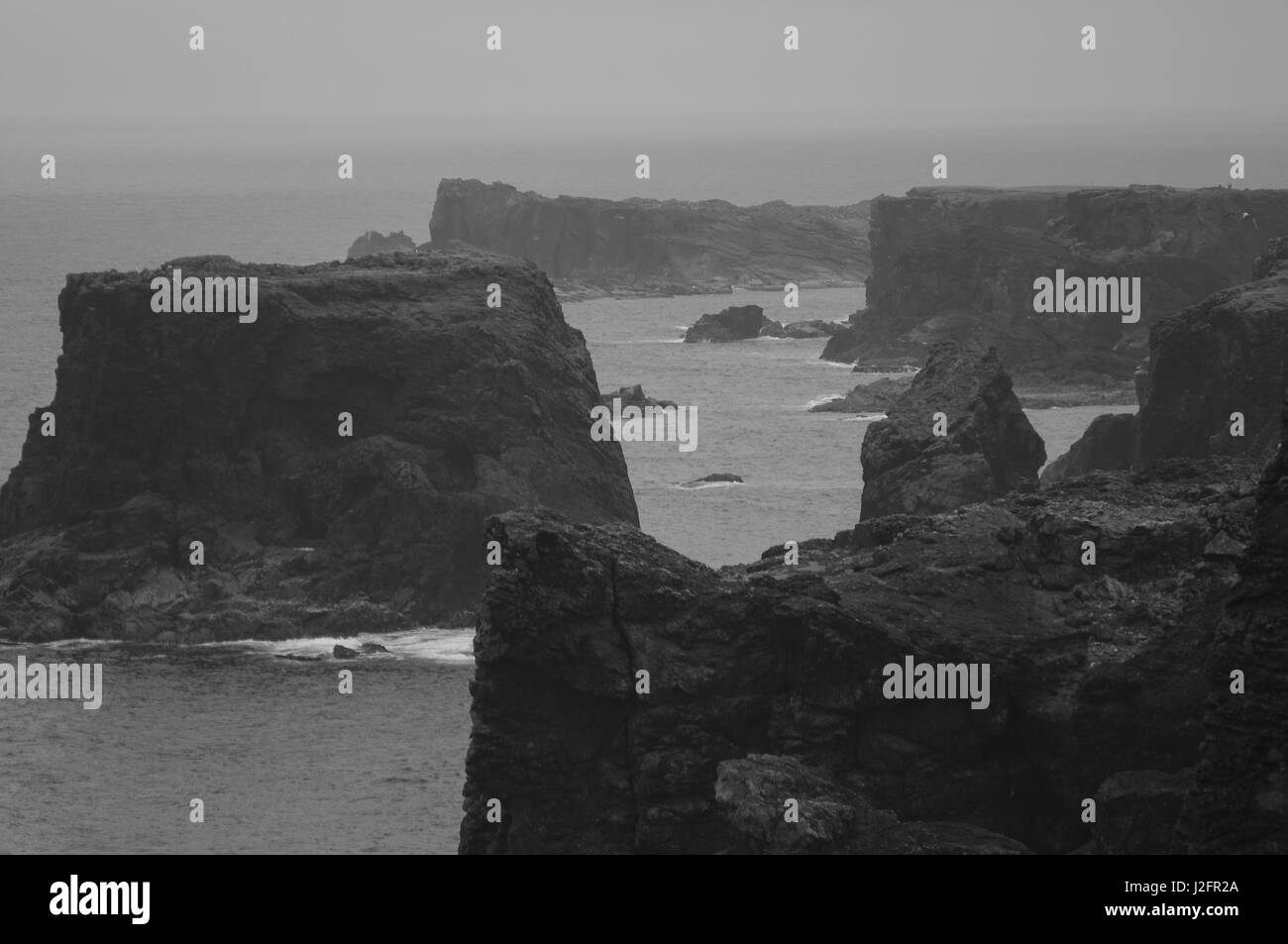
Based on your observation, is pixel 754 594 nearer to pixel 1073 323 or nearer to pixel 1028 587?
pixel 1028 587

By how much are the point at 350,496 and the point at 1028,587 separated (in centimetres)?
4112

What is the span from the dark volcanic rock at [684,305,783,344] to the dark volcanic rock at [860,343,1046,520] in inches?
3831

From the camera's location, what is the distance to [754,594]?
198ft

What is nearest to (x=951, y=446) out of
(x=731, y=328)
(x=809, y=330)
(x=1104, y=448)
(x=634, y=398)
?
(x=1104, y=448)

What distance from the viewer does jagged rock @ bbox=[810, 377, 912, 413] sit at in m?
149

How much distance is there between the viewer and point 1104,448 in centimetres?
9975

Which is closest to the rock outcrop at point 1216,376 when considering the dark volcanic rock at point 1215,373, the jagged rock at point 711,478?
the dark volcanic rock at point 1215,373

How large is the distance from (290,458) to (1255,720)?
2250 inches

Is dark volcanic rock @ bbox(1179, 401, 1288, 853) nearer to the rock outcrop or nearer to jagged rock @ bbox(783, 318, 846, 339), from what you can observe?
the rock outcrop

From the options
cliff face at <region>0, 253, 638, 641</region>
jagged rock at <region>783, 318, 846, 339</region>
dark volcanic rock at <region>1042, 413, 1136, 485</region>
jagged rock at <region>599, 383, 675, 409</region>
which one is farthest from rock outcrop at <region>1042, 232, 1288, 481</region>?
jagged rock at <region>783, 318, 846, 339</region>

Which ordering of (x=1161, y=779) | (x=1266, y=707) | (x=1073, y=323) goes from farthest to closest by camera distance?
(x=1073, y=323) → (x=1161, y=779) → (x=1266, y=707)

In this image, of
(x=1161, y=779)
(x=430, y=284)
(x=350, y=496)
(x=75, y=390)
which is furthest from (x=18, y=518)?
(x=1161, y=779)

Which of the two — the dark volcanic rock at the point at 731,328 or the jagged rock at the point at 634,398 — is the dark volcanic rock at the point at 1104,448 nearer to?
the jagged rock at the point at 634,398

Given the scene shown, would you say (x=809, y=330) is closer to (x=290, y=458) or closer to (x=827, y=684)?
(x=290, y=458)
